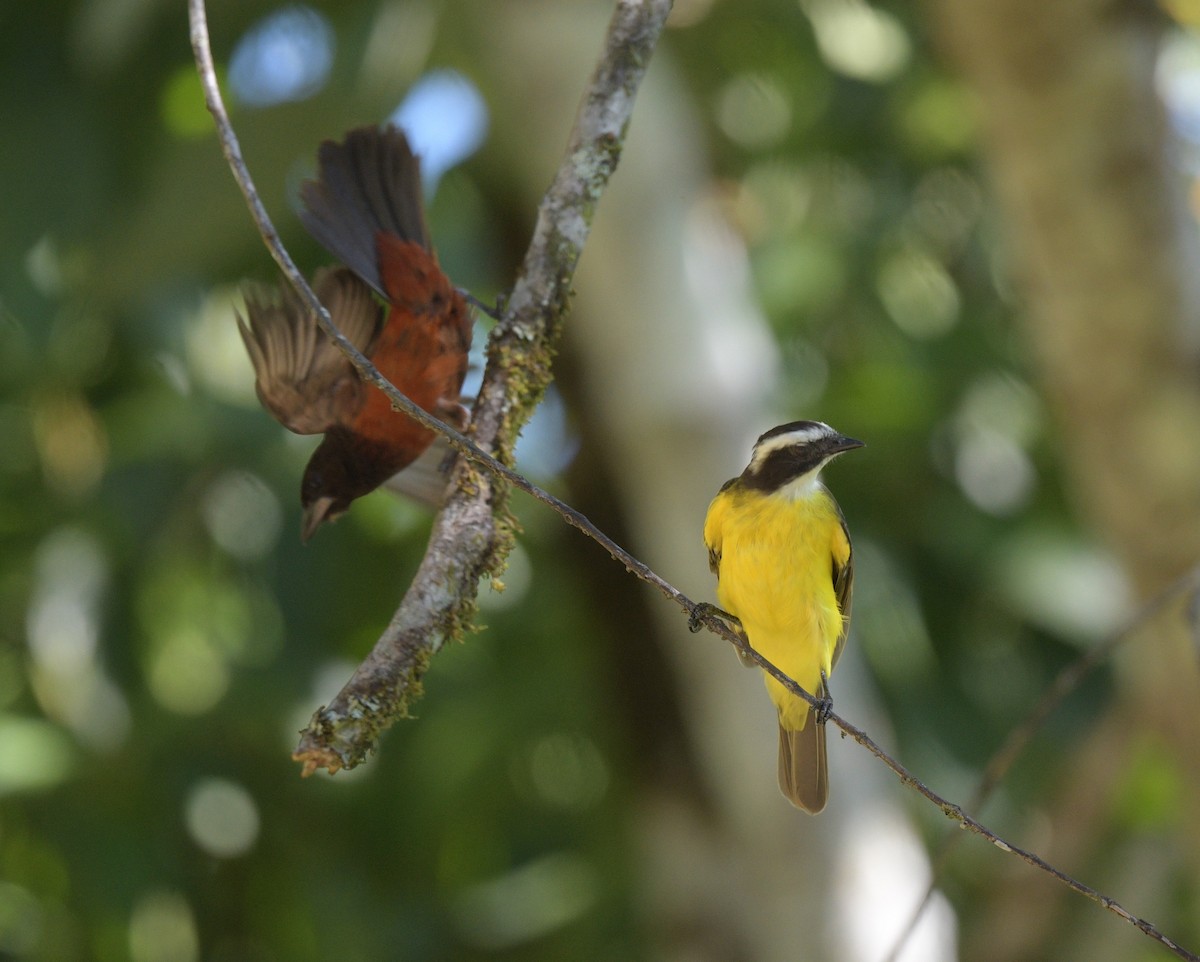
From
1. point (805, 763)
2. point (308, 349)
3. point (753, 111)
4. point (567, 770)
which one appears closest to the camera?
point (805, 763)

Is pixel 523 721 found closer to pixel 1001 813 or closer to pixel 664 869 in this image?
pixel 664 869

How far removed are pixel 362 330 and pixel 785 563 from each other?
168 centimetres

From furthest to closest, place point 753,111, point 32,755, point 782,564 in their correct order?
point 753,111, point 32,755, point 782,564

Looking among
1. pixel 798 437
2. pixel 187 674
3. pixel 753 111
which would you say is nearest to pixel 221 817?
pixel 187 674

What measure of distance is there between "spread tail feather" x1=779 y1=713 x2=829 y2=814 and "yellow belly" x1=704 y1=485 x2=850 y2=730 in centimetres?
22

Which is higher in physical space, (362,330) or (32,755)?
(362,330)

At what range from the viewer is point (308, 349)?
13.8 feet

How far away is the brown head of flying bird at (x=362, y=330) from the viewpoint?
4.00 m

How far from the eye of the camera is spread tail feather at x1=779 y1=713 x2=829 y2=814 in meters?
3.01

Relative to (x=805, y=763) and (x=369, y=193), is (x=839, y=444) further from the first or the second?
(x=369, y=193)

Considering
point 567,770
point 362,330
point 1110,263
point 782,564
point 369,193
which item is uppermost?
point 1110,263

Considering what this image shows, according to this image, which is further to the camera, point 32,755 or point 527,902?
point 527,902

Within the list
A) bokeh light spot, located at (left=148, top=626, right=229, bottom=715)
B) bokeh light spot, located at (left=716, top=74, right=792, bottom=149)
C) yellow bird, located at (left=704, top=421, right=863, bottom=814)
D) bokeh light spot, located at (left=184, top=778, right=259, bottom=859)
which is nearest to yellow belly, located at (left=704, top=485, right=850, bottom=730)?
yellow bird, located at (left=704, top=421, right=863, bottom=814)

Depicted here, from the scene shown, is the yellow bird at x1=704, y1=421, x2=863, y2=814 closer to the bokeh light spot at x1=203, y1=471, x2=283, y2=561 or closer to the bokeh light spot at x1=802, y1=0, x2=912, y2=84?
the bokeh light spot at x1=203, y1=471, x2=283, y2=561
